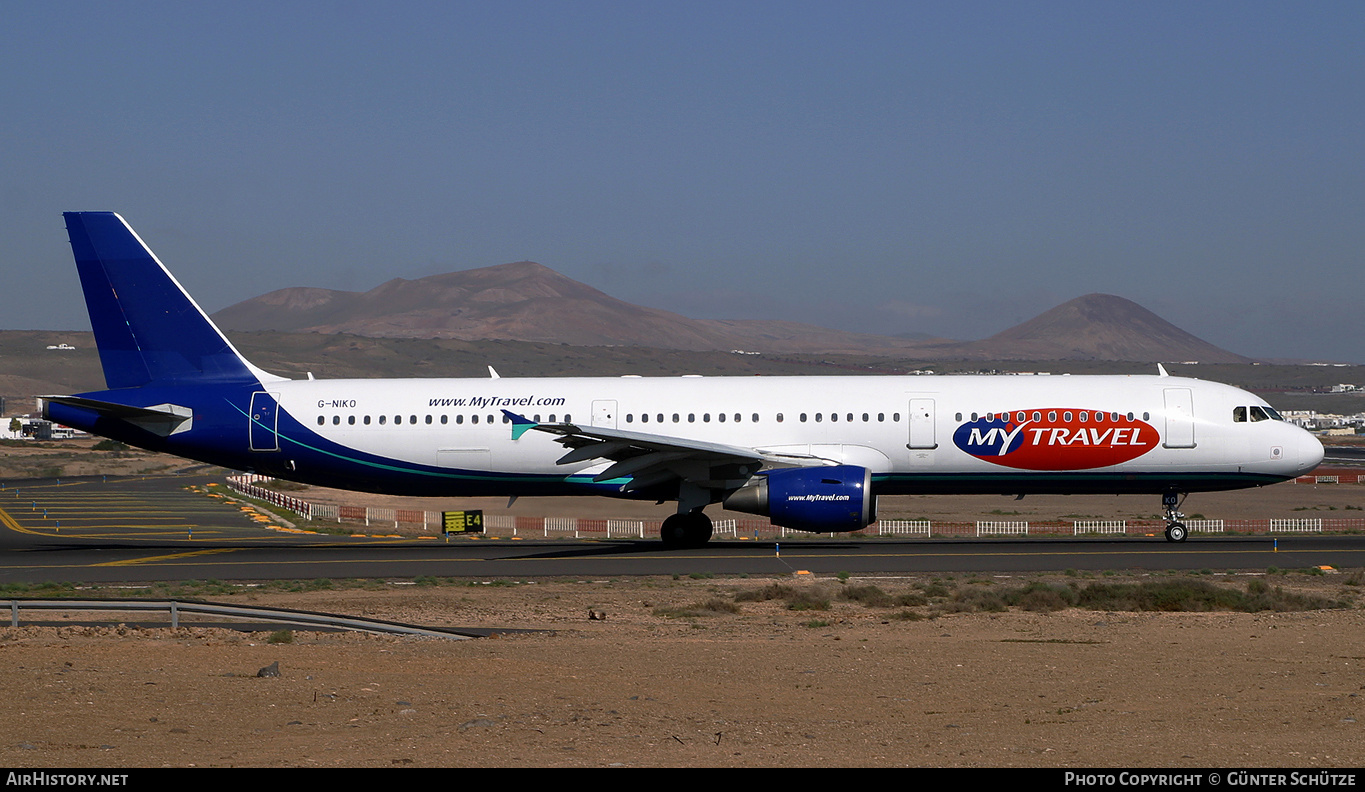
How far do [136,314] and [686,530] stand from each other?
1469cm

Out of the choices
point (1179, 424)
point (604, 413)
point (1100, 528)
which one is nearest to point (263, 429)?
point (604, 413)

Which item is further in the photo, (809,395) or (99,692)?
(809,395)

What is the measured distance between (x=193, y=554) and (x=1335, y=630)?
927 inches

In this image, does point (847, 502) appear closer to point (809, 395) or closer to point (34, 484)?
point (809, 395)

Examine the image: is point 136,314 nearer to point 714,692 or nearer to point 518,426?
point 518,426

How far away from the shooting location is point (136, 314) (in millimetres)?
31156

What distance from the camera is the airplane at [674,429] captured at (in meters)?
28.5

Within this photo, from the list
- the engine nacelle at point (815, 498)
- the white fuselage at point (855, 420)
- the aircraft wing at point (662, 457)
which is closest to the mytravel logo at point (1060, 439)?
the white fuselage at point (855, 420)

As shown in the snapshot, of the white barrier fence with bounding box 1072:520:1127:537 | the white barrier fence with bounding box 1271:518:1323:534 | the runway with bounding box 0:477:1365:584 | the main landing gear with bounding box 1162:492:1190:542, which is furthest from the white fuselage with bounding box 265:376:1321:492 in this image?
the white barrier fence with bounding box 1072:520:1127:537

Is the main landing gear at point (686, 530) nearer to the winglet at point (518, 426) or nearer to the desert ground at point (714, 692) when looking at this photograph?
the winglet at point (518, 426)

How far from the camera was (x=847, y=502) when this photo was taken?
27.1 metres

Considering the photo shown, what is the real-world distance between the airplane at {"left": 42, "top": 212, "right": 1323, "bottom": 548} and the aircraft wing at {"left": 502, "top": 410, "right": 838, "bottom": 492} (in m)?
0.06
